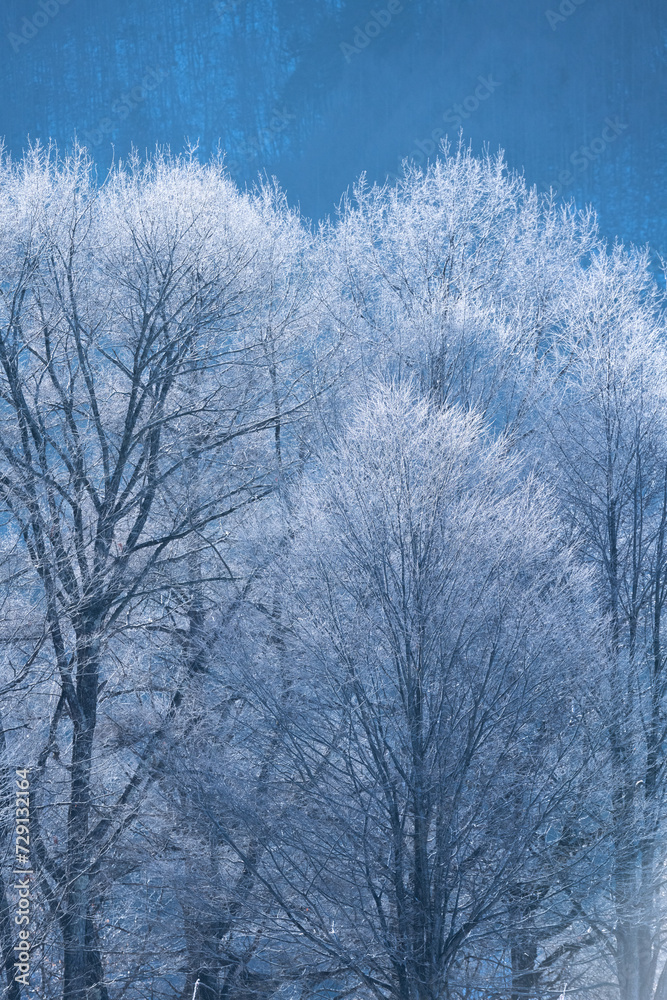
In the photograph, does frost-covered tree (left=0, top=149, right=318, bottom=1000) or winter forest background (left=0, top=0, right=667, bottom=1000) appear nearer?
winter forest background (left=0, top=0, right=667, bottom=1000)

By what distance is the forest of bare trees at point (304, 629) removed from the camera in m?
13.1

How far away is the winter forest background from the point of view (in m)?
13.1

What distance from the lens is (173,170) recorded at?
62.3ft
